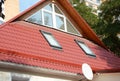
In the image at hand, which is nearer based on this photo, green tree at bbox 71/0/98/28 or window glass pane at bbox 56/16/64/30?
window glass pane at bbox 56/16/64/30

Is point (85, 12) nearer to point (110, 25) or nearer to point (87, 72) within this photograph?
point (110, 25)

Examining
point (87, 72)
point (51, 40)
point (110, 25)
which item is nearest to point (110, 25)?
point (110, 25)

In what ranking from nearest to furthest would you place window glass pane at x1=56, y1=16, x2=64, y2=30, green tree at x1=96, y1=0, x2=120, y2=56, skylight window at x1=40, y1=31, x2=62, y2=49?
skylight window at x1=40, y1=31, x2=62, y2=49, window glass pane at x1=56, y1=16, x2=64, y2=30, green tree at x1=96, y1=0, x2=120, y2=56

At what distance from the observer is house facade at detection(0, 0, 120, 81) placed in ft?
41.5

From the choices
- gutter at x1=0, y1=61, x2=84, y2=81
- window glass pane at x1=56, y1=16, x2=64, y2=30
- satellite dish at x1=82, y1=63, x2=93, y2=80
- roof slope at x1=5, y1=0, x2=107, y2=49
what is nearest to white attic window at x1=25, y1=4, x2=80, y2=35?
window glass pane at x1=56, y1=16, x2=64, y2=30

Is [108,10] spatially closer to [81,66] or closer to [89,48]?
[89,48]

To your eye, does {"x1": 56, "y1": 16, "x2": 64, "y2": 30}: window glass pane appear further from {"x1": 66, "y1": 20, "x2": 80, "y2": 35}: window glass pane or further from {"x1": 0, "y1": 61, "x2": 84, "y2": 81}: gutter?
{"x1": 0, "y1": 61, "x2": 84, "y2": 81}: gutter

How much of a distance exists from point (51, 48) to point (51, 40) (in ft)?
2.67

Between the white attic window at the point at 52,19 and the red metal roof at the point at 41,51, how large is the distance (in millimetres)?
428

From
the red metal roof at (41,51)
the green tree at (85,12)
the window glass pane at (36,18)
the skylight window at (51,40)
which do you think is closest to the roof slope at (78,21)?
the window glass pane at (36,18)

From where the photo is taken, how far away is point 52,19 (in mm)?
18766

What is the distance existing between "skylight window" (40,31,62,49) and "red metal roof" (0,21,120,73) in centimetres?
22

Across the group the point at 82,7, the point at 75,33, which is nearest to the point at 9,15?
the point at 75,33

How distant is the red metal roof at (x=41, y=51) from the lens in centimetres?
1305
